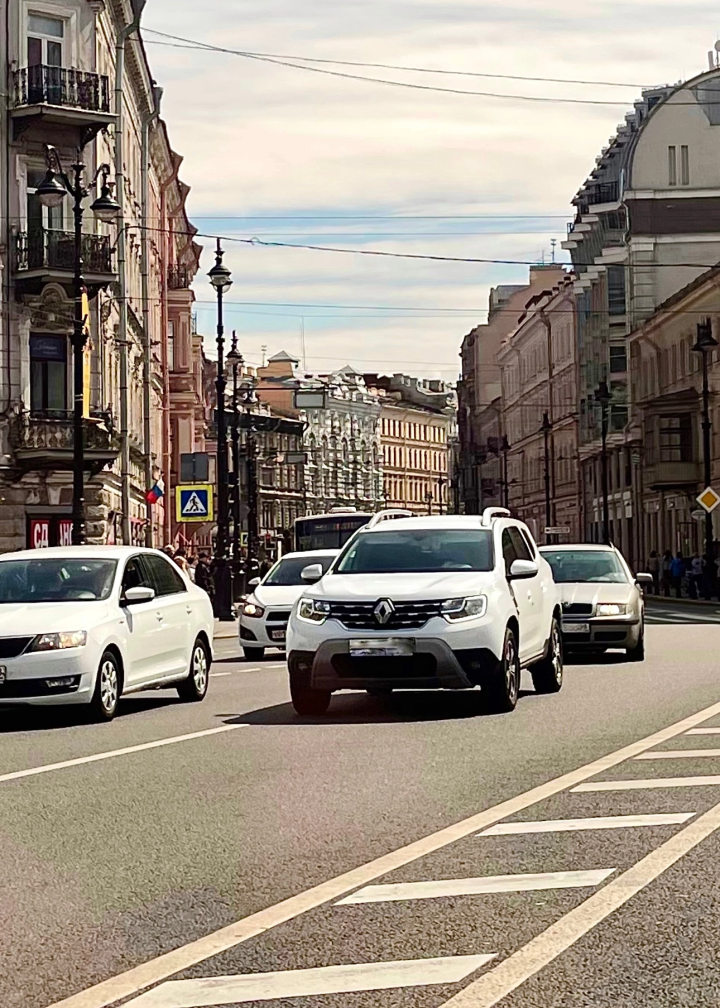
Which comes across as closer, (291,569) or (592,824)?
(592,824)

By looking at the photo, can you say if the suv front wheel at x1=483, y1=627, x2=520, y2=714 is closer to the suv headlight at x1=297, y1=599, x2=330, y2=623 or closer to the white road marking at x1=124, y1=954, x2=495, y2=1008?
Result: the suv headlight at x1=297, y1=599, x2=330, y2=623

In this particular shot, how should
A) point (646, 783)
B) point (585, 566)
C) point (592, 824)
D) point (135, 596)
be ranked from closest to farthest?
point (592, 824) < point (646, 783) < point (135, 596) < point (585, 566)

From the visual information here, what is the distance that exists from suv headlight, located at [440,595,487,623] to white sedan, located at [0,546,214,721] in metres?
2.99

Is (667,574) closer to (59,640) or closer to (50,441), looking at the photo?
(50,441)

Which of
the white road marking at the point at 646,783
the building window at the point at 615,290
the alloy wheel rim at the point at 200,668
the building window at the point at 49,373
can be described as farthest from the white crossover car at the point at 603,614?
the building window at the point at 615,290

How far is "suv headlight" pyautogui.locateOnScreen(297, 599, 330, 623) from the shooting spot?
1686cm

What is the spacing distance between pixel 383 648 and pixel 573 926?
30.7 feet

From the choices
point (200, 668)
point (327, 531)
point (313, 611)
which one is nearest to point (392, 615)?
point (313, 611)

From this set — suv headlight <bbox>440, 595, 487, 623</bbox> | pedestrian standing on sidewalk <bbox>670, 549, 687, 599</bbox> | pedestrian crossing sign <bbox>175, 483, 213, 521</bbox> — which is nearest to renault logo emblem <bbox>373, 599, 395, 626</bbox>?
suv headlight <bbox>440, 595, 487, 623</bbox>

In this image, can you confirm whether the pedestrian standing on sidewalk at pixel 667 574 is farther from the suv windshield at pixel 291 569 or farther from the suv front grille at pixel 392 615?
the suv front grille at pixel 392 615

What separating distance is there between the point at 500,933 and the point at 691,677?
14.9m

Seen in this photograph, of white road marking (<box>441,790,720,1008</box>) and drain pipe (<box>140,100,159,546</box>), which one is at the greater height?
drain pipe (<box>140,100,159,546</box>)

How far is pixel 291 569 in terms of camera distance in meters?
31.2

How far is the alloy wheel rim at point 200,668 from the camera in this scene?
19.8m
